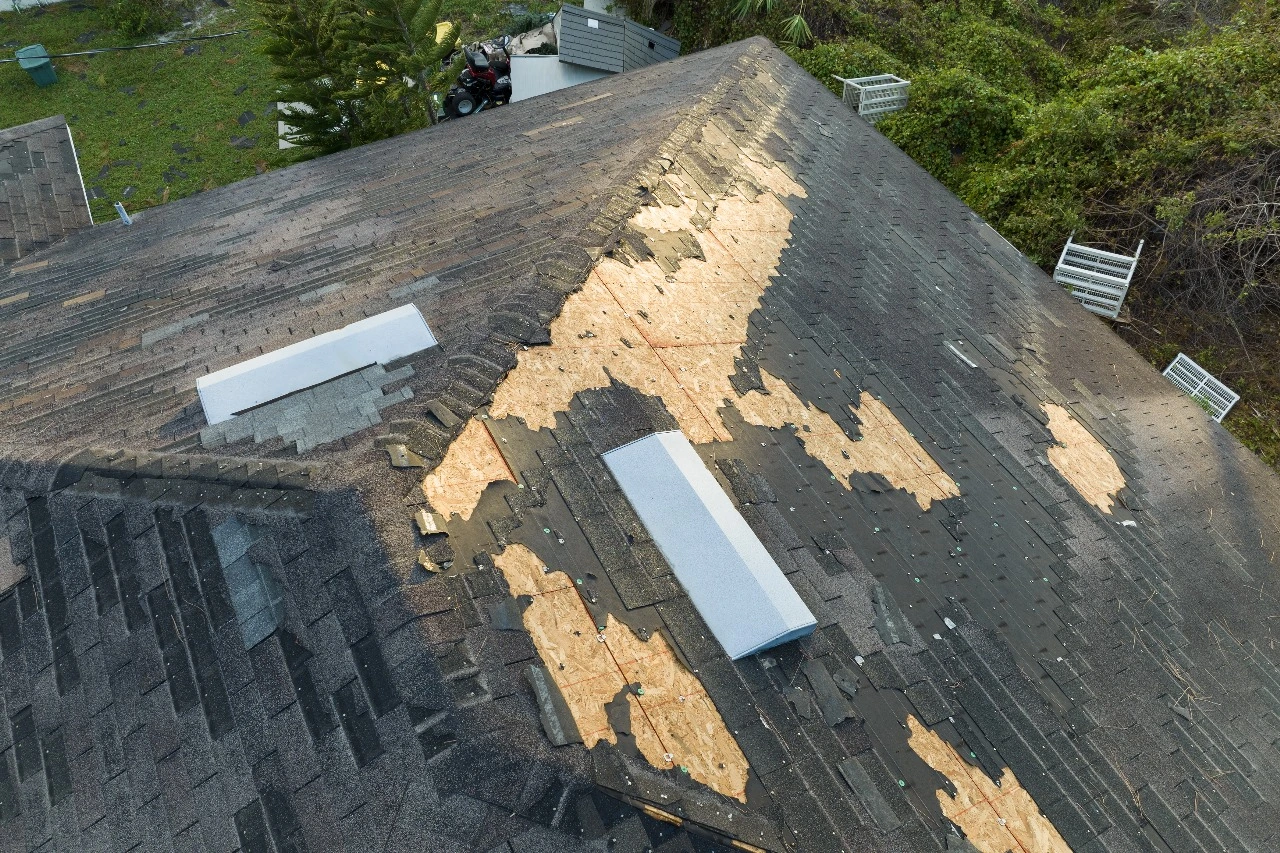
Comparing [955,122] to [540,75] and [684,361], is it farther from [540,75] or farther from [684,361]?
[684,361]

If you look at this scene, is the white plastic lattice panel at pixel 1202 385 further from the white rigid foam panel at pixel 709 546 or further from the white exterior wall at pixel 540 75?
the white exterior wall at pixel 540 75

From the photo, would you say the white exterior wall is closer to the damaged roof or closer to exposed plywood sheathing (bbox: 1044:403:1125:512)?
the damaged roof

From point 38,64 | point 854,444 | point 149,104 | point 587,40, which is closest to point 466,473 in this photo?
point 854,444

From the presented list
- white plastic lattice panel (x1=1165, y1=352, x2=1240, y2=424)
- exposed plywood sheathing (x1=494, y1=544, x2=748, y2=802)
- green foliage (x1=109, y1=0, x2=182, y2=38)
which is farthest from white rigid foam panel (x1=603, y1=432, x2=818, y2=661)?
green foliage (x1=109, y1=0, x2=182, y2=38)

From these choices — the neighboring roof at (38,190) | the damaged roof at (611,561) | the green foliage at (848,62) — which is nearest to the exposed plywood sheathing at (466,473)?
the damaged roof at (611,561)

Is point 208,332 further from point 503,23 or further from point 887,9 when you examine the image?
point 503,23

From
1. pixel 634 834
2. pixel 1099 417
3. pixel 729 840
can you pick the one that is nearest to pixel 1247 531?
pixel 1099 417
